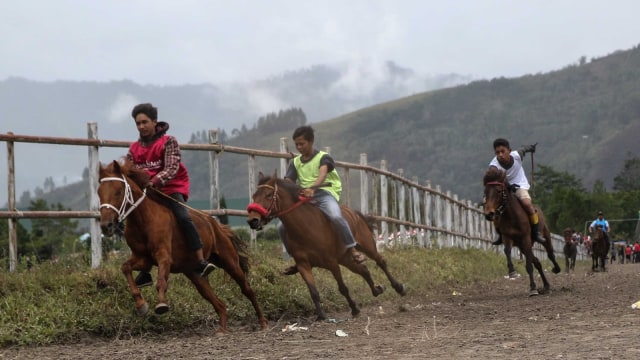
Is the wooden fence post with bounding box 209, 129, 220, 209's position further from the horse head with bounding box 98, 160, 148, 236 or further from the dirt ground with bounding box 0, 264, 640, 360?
the horse head with bounding box 98, 160, 148, 236

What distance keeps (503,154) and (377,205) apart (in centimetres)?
637

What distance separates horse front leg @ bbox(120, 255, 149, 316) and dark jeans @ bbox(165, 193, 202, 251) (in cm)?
54

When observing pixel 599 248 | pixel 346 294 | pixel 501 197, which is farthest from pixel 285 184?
pixel 599 248

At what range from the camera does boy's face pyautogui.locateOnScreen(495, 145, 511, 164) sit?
1523 cm

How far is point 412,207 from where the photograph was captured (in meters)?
25.3

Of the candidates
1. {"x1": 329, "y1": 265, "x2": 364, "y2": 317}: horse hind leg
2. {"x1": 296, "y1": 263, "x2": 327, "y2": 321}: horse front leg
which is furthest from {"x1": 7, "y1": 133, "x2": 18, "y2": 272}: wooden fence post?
{"x1": 329, "y1": 265, "x2": 364, "y2": 317}: horse hind leg

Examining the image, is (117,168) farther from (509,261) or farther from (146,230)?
(509,261)

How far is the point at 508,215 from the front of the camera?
1516cm

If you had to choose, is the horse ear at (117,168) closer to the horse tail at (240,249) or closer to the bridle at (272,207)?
the bridle at (272,207)

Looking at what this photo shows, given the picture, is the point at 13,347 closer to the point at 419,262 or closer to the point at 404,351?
the point at 404,351

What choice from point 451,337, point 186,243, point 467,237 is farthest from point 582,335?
point 467,237

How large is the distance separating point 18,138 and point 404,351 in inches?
218

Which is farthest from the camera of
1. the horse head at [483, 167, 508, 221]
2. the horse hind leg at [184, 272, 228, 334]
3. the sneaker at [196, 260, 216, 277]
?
the horse head at [483, 167, 508, 221]

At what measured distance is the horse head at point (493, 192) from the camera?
14617mm
